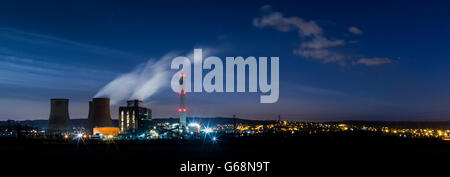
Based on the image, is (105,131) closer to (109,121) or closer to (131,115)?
(109,121)

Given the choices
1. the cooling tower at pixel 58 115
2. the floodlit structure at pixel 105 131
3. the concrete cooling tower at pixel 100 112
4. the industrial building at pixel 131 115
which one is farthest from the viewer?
the industrial building at pixel 131 115

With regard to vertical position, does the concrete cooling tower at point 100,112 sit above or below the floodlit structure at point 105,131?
above

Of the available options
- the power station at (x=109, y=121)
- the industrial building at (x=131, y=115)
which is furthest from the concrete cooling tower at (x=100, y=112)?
the industrial building at (x=131, y=115)

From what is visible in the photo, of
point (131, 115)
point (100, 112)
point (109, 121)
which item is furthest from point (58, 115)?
point (131, 115)

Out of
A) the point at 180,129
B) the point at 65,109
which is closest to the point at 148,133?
the point at 180,129

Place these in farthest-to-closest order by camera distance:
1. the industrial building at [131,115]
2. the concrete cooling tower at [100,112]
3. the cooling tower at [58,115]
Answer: the industrial building at [131,115], the concrete cooling tower at [100,112], the cooling tower at [58,115]

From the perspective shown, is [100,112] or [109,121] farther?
[109,121]

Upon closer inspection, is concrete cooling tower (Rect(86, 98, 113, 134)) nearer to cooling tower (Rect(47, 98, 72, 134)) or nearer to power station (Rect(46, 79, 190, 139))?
power station (Rect(46, 79, 190, 139))

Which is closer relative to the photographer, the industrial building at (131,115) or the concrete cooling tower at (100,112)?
the concrete cooling tower at (100,112)

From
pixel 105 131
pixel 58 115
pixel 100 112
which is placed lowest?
pixel 105 131

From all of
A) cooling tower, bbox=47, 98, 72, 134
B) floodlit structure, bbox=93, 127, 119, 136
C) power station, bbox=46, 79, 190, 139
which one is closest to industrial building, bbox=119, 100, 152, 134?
power station, bbox=46, 79, 190, 139

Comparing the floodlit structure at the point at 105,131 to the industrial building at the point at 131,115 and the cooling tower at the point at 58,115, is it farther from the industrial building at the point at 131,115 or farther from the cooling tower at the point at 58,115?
the industrial building at the point at 131,115
